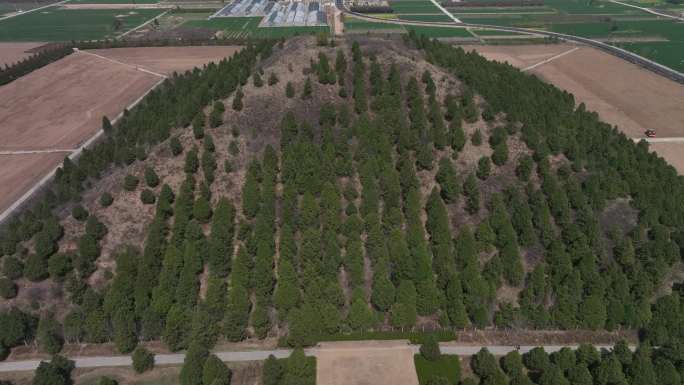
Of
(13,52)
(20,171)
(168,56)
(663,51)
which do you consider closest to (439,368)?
(20,171)

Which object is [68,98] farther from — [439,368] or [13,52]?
[439,368]

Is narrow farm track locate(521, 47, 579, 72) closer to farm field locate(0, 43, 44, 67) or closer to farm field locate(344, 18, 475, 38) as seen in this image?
farm field locate(344, 18, 475, 38)

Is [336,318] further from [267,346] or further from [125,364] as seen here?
[125,364]

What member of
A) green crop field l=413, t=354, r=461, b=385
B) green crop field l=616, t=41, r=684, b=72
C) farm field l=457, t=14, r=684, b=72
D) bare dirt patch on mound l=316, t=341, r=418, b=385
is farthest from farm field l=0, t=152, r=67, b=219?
farm field l=457, t=14, r=684, b=72

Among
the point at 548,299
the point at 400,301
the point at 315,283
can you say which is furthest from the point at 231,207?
the point at 548,299

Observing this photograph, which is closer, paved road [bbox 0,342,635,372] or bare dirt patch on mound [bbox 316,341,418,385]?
bare dirt patch on mound [bbox 316,341,418,385]

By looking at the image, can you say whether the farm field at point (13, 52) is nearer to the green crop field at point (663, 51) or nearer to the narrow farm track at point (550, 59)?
the narrow farm track at point (550, 59)
